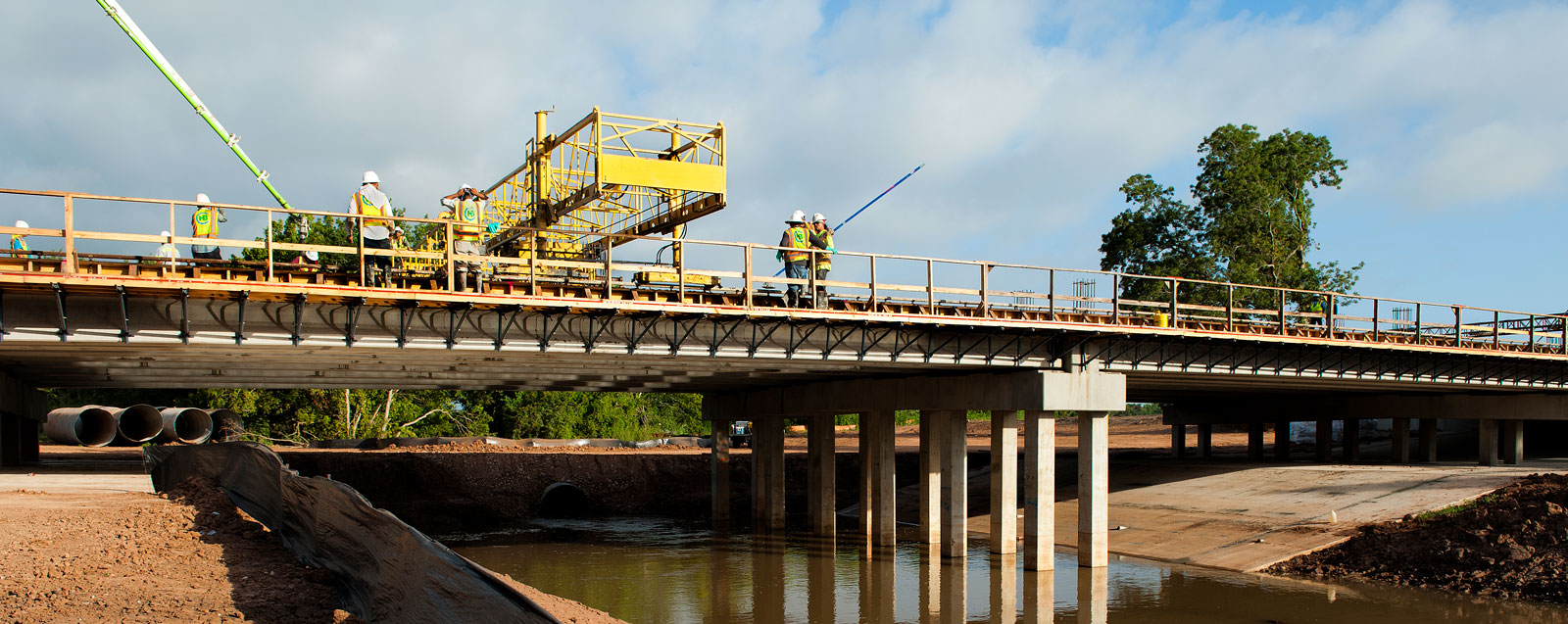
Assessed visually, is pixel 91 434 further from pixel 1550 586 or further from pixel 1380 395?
pixel 1380 395

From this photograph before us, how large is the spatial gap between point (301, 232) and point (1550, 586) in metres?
25.9

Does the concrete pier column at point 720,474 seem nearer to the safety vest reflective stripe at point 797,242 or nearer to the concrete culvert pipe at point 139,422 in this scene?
the safety vest reflective stripe at point 797,242

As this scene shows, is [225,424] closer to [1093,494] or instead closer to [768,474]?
[768,474]

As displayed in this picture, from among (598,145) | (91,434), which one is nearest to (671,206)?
(598,145)

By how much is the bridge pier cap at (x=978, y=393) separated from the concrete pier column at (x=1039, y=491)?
55 cm

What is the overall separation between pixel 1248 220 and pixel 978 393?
3954 cm

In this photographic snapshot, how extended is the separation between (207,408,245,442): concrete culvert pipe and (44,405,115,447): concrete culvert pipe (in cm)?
346

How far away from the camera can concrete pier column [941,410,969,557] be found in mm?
27719

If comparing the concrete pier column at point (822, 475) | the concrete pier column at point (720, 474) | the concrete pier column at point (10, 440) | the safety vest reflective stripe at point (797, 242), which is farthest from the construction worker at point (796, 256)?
the concrete pier column at point (10, 440)

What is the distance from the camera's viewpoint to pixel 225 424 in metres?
43.6

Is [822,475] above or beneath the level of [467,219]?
beneath

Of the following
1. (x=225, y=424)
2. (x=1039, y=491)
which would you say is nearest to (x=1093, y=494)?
(x=1039, y=491)

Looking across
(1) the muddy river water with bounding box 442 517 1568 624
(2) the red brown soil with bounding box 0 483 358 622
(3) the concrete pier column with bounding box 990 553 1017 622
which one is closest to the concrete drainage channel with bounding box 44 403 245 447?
(1) the muddy river water with bounding box 442 517 1568 624

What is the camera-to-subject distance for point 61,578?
43.7 feet
